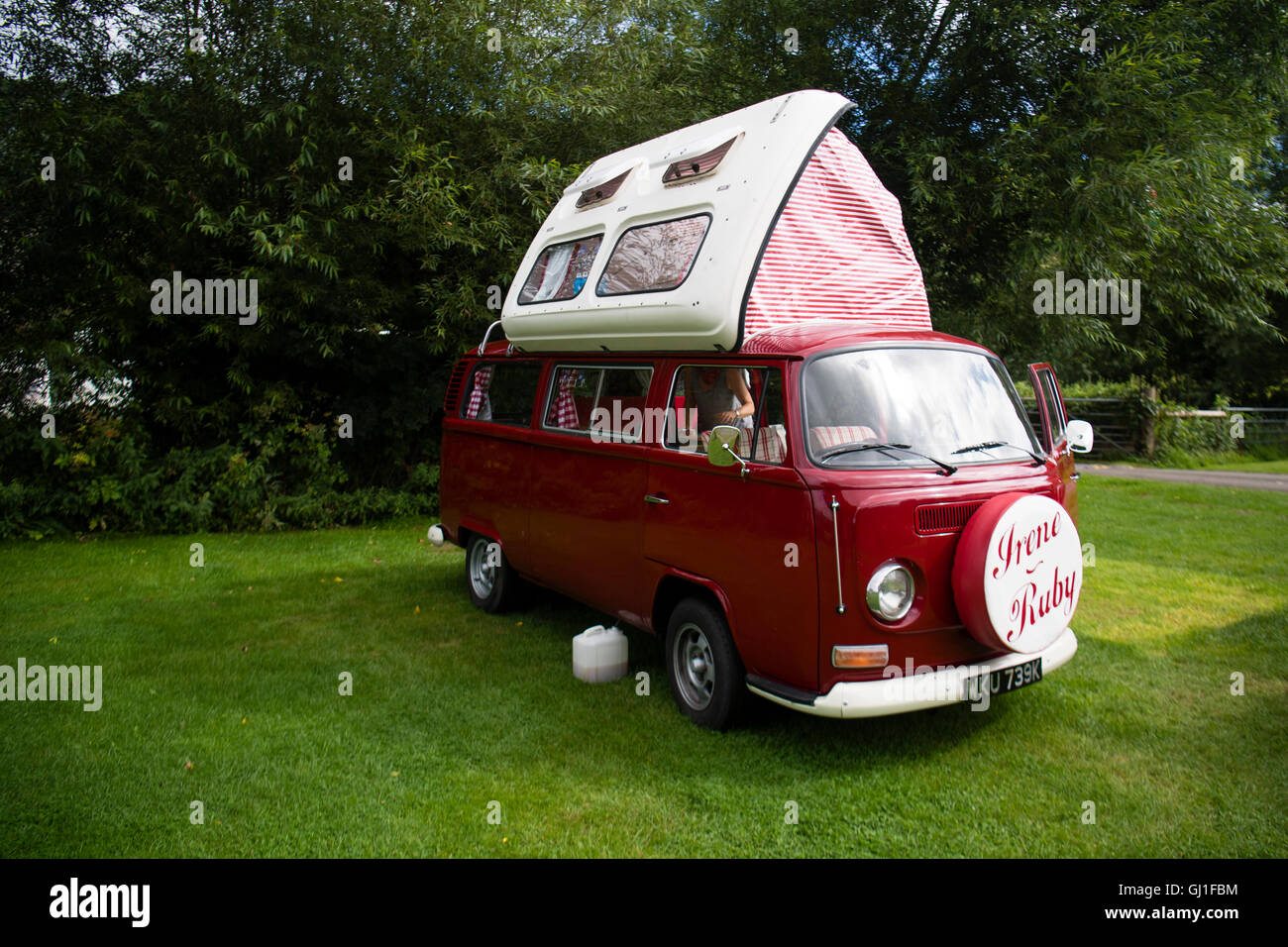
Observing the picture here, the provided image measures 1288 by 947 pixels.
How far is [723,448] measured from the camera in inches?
183

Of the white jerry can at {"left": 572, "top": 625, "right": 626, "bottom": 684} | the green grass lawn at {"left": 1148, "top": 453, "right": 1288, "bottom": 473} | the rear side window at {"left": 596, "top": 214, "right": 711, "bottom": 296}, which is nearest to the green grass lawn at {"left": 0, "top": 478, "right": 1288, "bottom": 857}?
the white jerry can at {"left": 572, "top": 625, "right": 626, "bottom": 684}

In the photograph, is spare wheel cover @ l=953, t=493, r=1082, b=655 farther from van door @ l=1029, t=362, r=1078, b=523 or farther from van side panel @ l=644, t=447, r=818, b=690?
van door @ l=1029, t=362, r=1078, b=523

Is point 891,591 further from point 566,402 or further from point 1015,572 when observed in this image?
point 566,402

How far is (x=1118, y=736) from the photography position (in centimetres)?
494

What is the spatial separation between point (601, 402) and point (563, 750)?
2.29 meters

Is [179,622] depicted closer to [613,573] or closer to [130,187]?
[613,573]

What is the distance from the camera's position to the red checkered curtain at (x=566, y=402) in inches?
251

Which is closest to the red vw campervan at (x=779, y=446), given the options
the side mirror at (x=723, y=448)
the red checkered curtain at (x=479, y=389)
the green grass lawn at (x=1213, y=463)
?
the side mirror at (x=723, y=448)

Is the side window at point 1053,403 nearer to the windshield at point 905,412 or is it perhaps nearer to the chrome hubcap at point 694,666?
the windshield at point 905,412

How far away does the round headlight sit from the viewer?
4.30 meters

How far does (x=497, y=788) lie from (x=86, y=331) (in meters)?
9.12

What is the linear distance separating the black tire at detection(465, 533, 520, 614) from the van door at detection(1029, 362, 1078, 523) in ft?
13.3

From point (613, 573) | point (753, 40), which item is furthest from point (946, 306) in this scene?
point (613, 573)

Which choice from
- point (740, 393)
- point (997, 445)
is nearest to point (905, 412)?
point (997, 445)
